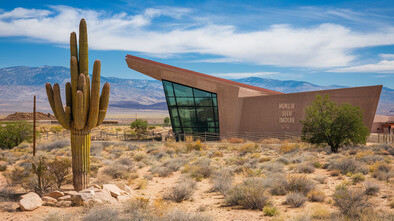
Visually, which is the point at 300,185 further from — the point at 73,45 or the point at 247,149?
the point at 247,149

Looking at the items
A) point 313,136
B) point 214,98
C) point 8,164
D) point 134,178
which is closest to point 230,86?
point 214,98

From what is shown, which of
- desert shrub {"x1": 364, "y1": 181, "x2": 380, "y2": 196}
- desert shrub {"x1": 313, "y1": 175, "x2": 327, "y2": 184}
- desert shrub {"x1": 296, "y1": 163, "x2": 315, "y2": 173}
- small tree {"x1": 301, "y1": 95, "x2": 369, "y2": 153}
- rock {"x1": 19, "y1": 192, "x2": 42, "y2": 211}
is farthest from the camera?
small tree {"x1": 301, "y1": 95, "x2": 369, "y2": 153}

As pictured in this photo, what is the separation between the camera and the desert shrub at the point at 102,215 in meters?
7.81

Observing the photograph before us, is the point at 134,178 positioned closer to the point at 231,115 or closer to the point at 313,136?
the point at 313,136

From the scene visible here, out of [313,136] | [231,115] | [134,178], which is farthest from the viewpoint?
[231,115]

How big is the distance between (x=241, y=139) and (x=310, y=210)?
19.6m

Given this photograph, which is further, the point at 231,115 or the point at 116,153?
the point at 231,115

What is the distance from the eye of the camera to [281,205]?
32.8ft

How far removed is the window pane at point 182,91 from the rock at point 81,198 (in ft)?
67.2

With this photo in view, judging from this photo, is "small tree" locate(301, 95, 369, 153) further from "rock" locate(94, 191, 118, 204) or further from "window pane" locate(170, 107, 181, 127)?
"rock" locate(94, 191, 118, 204)

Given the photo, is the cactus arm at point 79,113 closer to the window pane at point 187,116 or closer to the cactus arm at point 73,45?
the cactus arm at point 73,45

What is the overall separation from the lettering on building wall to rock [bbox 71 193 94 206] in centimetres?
2098

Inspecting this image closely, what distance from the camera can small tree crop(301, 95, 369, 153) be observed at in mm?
19922

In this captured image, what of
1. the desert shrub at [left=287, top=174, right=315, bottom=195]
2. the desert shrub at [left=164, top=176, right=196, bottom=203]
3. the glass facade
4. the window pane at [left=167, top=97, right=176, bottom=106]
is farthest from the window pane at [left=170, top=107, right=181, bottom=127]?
the desert shrub at [left=287, top=174, right=315, bottom=195]
